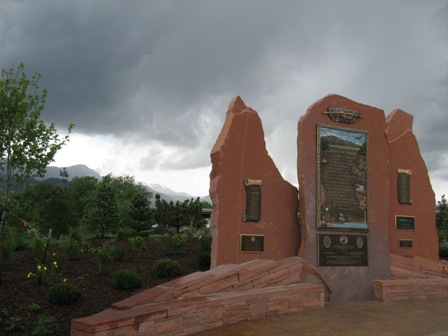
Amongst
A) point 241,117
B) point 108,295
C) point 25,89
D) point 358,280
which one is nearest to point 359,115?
point 241,117

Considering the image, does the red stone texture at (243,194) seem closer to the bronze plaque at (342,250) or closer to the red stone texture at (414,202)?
the bronze plaque at (342,250)

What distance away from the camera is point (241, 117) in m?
10.6

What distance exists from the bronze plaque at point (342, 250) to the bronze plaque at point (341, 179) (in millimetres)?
249

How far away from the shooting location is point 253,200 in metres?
10.4

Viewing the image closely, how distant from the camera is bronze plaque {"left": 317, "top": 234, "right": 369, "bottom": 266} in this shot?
10.8 metres

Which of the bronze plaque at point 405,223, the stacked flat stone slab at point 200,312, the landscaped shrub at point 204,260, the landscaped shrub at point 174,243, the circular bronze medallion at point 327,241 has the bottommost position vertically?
the stacked flat stone slab at point 200,312

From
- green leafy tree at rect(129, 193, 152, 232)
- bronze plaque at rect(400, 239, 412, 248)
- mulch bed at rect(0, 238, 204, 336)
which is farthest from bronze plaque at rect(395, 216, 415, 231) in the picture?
green leafy tree at rect(129, 193, 152, 232)

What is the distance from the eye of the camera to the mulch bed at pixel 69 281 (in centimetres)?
833

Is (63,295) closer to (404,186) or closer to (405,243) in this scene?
(405,243)

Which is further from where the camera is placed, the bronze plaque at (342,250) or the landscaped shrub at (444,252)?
the landscaped shrub at (444,252)

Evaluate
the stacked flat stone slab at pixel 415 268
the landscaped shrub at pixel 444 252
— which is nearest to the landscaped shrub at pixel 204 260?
the stacked flat stone slab at pixel 415 268

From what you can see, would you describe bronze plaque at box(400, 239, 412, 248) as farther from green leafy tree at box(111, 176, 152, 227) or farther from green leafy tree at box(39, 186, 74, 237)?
green leafy tree at box(111, 176, 152, 227)

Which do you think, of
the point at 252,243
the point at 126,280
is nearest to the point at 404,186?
the point at 252,243

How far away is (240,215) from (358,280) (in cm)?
351
